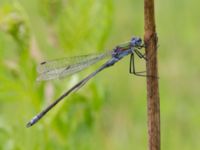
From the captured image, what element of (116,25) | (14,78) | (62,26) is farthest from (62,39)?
(116,25)

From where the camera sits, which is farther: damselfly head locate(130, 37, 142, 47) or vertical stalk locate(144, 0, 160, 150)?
damselfly head locate(130, 37, 142, 47)

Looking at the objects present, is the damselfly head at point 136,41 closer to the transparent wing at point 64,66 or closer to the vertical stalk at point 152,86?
the vertical stalk at point 152,86

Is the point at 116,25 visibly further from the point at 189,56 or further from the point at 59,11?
the point at 59,11

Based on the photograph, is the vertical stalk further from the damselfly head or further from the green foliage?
the green foliage

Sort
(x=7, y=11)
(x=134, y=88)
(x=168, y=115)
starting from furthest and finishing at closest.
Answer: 1. (x=134, y=88)
2. (x=168, y=115)
3. (x=7, y=11)

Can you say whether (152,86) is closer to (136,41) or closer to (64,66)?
(136,41)

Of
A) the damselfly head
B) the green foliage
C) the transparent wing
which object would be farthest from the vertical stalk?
the green foliage

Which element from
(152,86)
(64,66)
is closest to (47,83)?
(64,66)
